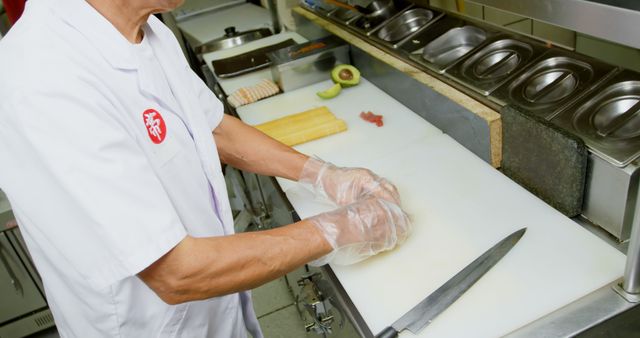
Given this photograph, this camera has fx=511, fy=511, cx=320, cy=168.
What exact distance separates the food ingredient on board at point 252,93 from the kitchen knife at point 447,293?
1269 mm

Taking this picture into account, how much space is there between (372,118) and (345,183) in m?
0.50

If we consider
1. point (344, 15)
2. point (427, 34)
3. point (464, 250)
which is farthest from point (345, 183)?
point (344, 15)

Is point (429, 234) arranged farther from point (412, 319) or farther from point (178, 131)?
point (178, 131)

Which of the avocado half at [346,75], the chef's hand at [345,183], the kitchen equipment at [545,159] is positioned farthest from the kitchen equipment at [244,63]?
the kitchen equipment at [545,159]

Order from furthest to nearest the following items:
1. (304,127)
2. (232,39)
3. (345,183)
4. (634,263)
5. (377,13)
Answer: (232,39) < (377,13) < (304,127) < (345,183) < (634,263)

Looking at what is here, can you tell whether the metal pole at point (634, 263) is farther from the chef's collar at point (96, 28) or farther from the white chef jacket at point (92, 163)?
the chef's collar at point (96, 28)

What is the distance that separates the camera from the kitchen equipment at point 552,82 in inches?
50.7

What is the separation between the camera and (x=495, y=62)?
161 cm

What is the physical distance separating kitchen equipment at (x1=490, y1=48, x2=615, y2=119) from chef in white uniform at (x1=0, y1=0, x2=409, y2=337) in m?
0.47

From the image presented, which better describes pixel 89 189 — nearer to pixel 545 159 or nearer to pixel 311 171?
pixel 311 171

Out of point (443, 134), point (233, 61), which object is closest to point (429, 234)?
point (443, 134)

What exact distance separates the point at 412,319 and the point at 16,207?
0.71 metres

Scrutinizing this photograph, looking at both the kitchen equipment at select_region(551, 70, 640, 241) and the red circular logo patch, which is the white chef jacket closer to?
the red circular logo patch

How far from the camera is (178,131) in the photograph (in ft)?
3.26
